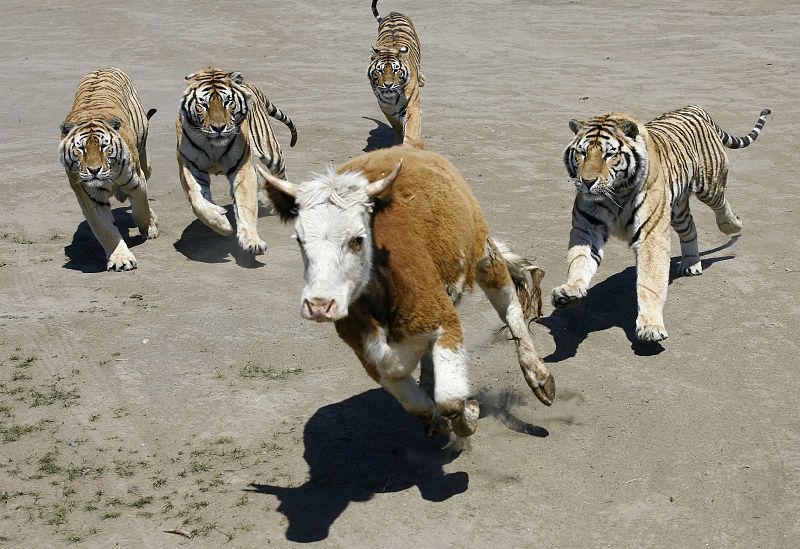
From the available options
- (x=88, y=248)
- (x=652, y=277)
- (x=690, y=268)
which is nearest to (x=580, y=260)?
(x=652, y=277)

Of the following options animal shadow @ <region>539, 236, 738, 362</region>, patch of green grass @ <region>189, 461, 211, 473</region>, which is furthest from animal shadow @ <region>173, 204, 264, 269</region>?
patch of green grass @ <region>189, 461, 211, 473</region>

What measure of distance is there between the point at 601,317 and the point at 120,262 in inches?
157

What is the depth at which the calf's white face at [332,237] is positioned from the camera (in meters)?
4.30

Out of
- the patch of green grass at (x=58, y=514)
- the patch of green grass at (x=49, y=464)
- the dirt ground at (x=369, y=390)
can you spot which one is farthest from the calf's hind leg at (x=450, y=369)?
the patch of green grass at (x=49, y=464)

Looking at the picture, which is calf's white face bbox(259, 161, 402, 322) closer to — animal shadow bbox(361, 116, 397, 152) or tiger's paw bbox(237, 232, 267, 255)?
tiger's paw bbox(237, 232, 267, 255)

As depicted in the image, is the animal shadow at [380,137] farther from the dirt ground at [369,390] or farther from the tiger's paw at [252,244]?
the tiger's paw at [252,244]

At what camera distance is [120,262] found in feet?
28.7

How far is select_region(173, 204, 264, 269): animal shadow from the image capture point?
8992 millimetres

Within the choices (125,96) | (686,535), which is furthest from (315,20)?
(686,535)

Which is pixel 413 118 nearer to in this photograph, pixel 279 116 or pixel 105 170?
pixel 279 116

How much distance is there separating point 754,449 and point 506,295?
5.25 ft

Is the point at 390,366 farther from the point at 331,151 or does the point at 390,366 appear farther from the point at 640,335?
the point at 331,151

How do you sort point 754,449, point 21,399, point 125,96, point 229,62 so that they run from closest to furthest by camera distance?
point 754,449 → point 21,399 → point 125,96 → point 229,62

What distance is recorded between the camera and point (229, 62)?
16.7m
